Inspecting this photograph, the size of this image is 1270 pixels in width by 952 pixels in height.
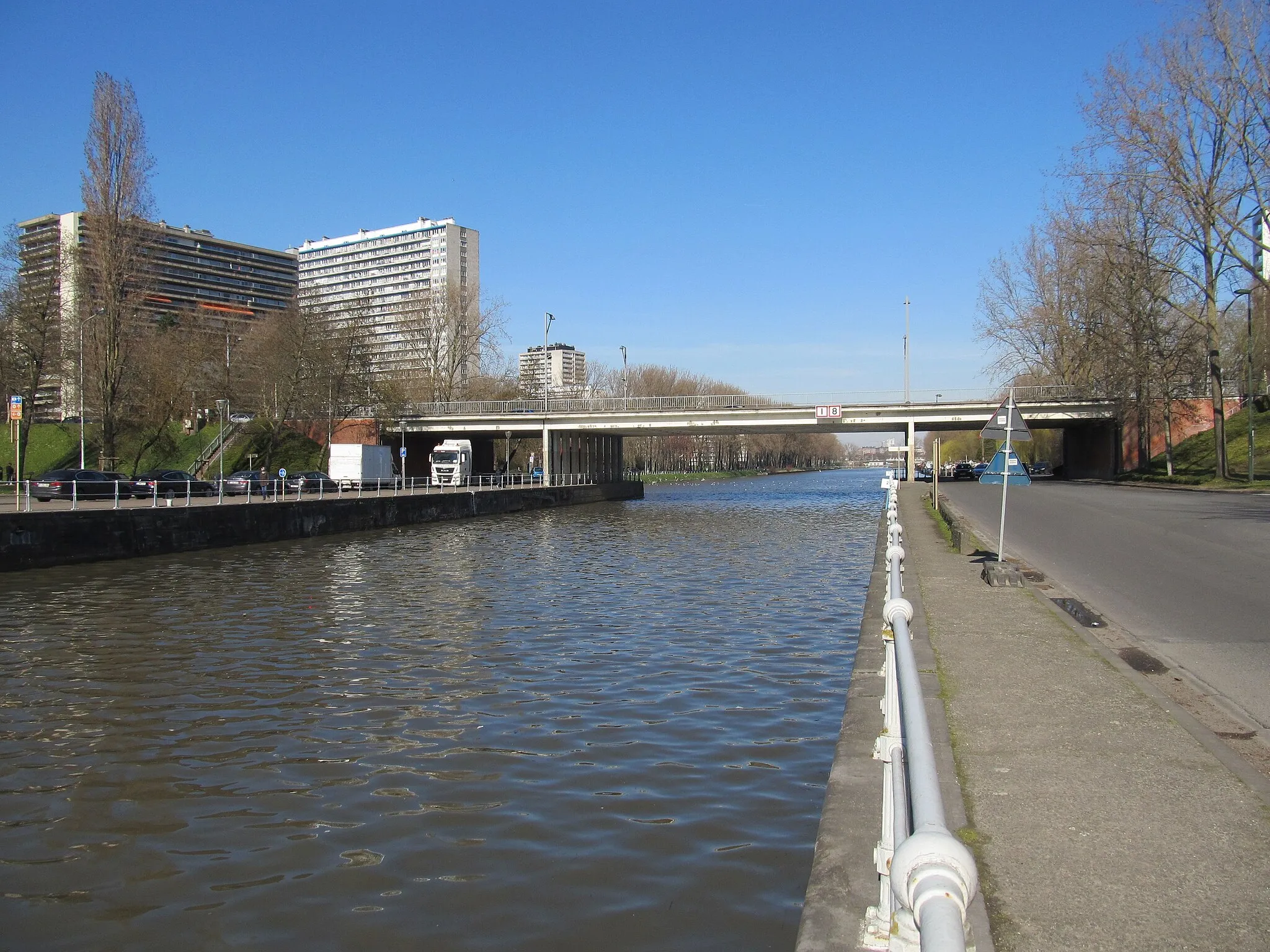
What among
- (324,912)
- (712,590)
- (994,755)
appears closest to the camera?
(324,912)

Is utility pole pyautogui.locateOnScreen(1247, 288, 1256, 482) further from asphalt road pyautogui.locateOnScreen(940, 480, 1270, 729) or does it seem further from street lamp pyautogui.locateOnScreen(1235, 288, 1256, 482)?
asphalt road pyautogui.locateOnScreen(940, 480, 1270, 729)

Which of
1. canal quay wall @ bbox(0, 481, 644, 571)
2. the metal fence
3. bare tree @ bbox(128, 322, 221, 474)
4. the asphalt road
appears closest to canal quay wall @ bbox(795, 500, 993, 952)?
the asphalt road

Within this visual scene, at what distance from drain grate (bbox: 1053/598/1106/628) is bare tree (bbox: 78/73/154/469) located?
151 ft

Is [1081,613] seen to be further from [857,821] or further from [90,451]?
[90,451]

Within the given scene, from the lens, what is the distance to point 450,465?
210 feet

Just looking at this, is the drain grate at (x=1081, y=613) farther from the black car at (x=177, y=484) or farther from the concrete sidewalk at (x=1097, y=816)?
the black car at (x=177, y=484)

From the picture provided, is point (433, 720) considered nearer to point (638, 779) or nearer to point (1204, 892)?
point (638, 779)

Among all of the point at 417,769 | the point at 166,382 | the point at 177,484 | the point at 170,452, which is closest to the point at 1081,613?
the point at 417,769

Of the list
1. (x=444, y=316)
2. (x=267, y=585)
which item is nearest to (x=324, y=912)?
(x=267, y=585)

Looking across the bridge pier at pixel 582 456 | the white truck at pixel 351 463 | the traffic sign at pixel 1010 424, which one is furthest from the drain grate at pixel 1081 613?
the bridge pier at pixel 582 456

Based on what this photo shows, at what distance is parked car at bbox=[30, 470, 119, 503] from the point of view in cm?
3250

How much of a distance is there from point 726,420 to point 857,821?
196 ft

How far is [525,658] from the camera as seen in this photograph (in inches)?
496

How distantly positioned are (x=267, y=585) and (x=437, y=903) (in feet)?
55.1
